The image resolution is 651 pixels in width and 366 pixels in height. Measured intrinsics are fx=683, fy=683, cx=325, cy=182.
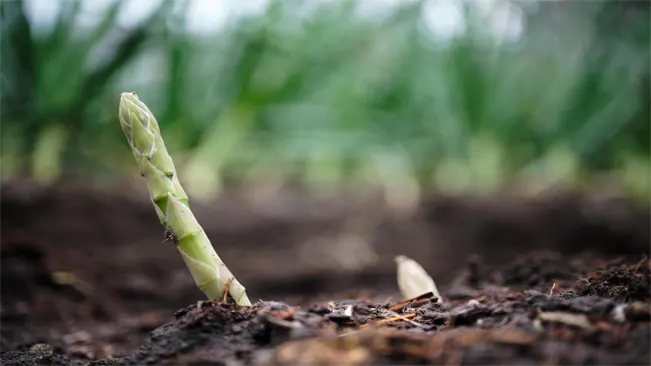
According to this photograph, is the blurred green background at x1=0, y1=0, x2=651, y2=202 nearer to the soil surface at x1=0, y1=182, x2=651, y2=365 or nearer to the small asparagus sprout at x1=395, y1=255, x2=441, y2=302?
the soil surface at x1=0, y1=182, x2=651, y2=365

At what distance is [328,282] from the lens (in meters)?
2.98

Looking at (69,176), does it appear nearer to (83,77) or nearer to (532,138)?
(83,77)

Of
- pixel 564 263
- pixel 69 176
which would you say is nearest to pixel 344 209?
pixel 69 176

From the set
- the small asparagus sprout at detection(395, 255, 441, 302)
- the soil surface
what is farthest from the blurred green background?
the small asparagus sprout at detection(395, 255, 441, 302)

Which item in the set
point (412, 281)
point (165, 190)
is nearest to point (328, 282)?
point (412, 281)

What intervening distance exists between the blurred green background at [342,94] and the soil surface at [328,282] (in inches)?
11.0

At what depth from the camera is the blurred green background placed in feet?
10.8

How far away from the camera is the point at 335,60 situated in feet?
14.1

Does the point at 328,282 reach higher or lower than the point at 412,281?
higher

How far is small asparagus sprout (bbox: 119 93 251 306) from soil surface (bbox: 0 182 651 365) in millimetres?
68

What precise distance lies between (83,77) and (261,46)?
978 mm

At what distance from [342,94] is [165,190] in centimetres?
386

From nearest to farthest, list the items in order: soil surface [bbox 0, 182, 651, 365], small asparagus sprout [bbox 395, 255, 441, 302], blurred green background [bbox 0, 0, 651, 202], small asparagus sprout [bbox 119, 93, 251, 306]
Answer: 1. soil surface [bbox 0, 182, 651, 365]
2. small asparagus sprout [bbox 119, 93, 251, 306]
3. small asparagus sprout [bbox 395, 255, 441, 302]
4. blurred green background [bbox 0, 0, 651, 202]

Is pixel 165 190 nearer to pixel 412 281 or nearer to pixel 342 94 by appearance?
pixel 412 281
